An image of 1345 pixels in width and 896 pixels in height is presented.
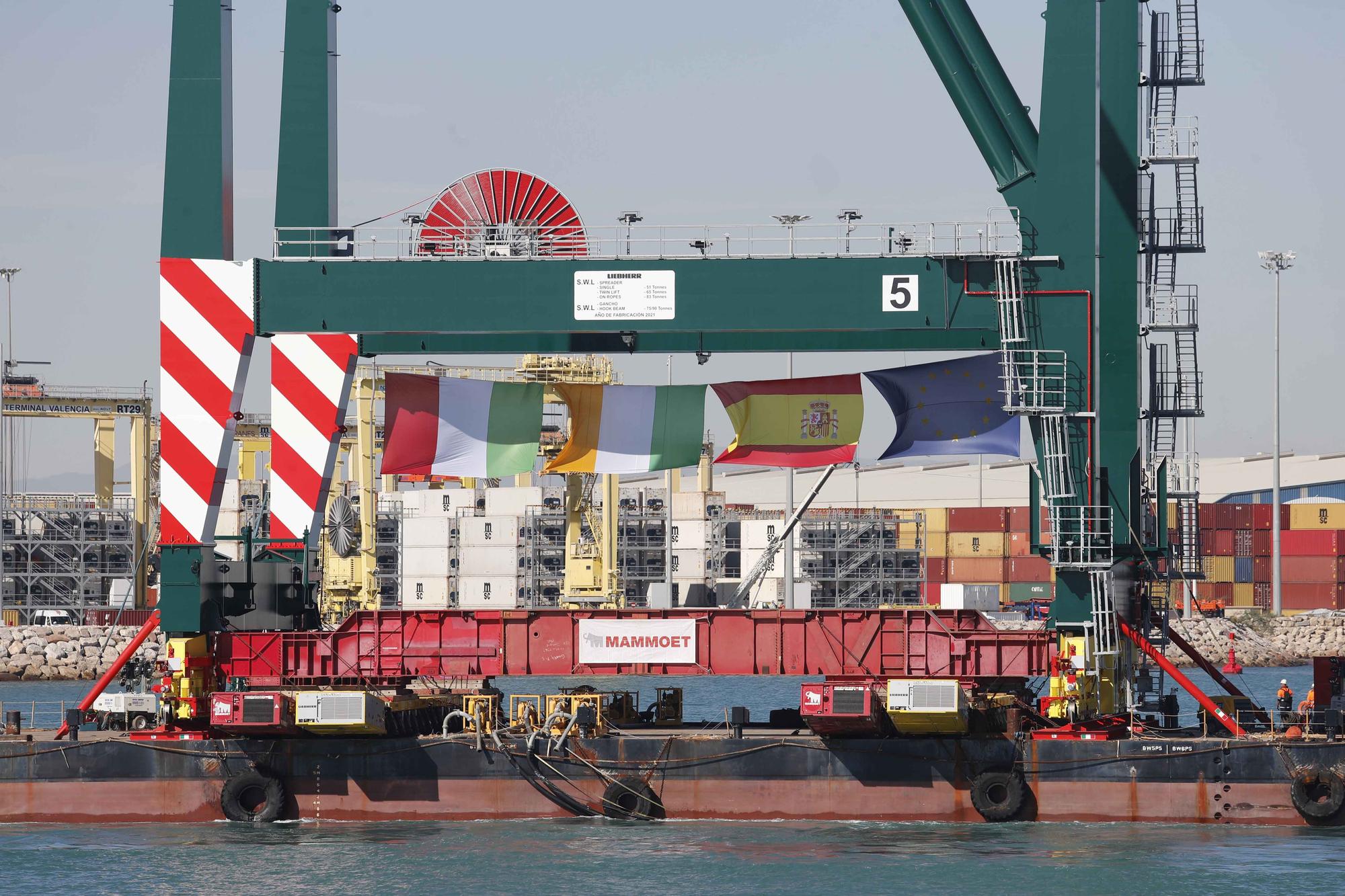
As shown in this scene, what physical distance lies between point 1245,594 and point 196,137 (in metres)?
98.7

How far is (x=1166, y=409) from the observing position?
1383 inches

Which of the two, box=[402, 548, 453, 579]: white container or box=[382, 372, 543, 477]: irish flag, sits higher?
box=[382, 372, 543, 477]: irish flag

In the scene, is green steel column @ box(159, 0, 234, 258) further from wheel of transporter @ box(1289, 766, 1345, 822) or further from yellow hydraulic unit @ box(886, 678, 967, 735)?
wheel of transporter @ box(1289, 766, 1345, 822)

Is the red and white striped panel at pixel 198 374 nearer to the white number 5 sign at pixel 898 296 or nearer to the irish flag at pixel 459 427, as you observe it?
the irish flag at pixel 459 427

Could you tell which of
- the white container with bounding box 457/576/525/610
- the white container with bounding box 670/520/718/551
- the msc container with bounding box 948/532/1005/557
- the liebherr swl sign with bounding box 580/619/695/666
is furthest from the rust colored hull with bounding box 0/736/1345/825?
the msc container with bounding box 948/532/1005/557

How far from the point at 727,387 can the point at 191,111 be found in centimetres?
1229

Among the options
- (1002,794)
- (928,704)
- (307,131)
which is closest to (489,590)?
(307,131)

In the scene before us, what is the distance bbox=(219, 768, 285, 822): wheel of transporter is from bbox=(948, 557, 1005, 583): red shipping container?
89543 mm

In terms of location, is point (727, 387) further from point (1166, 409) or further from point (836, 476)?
point (836, 476)

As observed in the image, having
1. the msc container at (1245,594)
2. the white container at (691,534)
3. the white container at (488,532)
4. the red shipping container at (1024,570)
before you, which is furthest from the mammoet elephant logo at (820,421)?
the msc container at (1245,594)

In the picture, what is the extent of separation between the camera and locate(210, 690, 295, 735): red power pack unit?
105 ft

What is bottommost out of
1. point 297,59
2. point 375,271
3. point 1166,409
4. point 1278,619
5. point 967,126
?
point 1278,619

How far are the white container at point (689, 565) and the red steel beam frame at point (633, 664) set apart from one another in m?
76.6

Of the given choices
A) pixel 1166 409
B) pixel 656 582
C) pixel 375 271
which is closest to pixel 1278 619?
pixel 656 582
